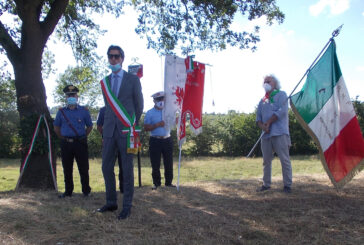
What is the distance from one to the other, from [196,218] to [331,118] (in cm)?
303

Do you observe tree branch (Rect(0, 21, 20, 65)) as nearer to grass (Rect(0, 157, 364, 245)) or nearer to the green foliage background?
grass (Rect(0, 157, 364, 245))

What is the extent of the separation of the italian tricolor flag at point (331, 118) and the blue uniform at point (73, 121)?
355 cm

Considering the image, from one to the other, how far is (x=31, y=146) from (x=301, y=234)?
5193 mm

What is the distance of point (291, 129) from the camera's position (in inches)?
751

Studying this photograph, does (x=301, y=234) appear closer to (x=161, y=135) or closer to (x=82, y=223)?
(x=82, y=223)

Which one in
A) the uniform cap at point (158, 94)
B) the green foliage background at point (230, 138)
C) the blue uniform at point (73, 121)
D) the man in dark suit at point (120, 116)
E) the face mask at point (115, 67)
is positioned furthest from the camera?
the green foliage background at point (230, 138)

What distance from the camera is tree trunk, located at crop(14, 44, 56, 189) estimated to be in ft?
22.1

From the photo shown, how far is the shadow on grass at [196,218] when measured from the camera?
11.8 feet

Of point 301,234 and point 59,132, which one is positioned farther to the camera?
point 59,132

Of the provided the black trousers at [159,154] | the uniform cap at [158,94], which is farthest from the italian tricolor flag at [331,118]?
the black trousers at [159,154]

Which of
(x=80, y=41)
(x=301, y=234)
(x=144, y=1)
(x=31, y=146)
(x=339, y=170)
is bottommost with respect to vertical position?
(x=301, y=234)

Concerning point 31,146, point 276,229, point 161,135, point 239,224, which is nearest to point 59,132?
point 31,146

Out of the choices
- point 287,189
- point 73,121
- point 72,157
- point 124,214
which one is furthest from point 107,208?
point 287,189

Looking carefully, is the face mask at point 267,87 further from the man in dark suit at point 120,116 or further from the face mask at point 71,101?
the face mask at point 71,101
